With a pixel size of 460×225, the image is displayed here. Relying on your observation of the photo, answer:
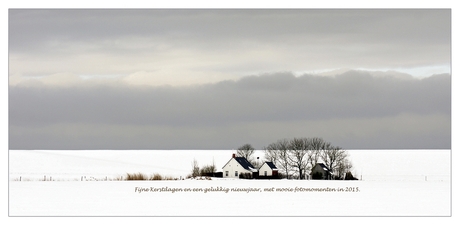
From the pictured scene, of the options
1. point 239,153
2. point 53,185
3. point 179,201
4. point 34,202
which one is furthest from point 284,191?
point 239,153

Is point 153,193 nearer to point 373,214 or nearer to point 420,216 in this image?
point 373,214

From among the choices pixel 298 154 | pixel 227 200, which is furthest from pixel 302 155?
pixel 227 200

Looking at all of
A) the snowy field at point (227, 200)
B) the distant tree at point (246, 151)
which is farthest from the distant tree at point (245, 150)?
the snowy field at point (227, 200)

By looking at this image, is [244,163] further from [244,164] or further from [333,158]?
[333,158]

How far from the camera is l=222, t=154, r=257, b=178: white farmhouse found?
51.3 metres

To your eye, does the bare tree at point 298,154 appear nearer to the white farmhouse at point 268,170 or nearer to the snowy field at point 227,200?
the white farmhouse at point 268,170

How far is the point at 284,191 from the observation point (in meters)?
35.5

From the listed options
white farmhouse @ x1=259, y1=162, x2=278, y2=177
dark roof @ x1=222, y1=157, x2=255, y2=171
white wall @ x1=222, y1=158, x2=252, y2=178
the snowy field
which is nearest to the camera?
the snowy field

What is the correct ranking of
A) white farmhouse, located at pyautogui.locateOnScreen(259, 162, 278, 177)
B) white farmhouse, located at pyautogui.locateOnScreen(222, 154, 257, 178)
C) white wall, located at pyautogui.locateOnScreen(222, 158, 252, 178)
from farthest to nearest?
white wall, located at pyautogui.locateOnScreen(222, 158, 252, 178) → white farmhouse, located at pyautogui.locateOnScreen(222, 154, 257, 178) → white farmhouse, located at pyautogui.locateOnScreen(259, 162, 278, 177)

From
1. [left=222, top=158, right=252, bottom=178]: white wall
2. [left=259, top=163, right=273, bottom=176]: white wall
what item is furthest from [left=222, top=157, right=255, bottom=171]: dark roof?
[left=259, top=163, right=273, bottom=176]: white wall

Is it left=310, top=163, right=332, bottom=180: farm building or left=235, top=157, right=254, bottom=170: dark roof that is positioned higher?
left=235, top=157, right=254, bottom=170: dark roof

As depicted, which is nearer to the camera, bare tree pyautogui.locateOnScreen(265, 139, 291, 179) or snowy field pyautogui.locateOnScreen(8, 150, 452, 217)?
snowy field pyautogui.locateOnScreen(8, 150, 452, 217)

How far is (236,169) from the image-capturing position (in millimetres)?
51719

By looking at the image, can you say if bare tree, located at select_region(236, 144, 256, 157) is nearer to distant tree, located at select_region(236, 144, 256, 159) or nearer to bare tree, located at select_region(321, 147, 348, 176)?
distant tree, located at select_region(236, 144, 256, 159)
